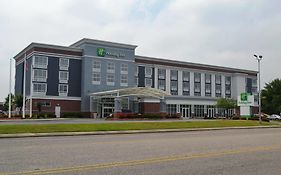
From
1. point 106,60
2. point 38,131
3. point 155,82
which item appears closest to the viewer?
point 38,131

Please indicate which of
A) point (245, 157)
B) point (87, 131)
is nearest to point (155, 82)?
point (87, 131)

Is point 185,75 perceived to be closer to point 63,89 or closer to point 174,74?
point 174,74

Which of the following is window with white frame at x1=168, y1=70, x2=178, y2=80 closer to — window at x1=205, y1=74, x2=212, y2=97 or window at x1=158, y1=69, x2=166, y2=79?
window at x1=158, y1=69, x2=166, y2=79

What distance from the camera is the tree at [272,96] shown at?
90312 mm

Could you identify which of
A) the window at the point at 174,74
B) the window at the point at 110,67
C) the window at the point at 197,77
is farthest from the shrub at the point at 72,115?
the window at the point at 197,77

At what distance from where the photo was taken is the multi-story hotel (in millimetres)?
64688

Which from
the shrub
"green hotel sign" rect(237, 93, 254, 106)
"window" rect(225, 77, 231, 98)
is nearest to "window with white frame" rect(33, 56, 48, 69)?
the shrub

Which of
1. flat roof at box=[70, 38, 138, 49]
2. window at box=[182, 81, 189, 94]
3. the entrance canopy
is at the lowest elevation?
the entrance canopy

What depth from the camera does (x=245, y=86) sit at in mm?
95312

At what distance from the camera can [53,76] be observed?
66.7 metres

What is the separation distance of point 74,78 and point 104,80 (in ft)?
18.3

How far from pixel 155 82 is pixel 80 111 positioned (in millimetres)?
19583

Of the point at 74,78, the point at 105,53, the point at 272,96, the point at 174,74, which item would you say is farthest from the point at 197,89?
the point at 74,78

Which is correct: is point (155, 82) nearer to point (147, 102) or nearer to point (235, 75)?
point (147, 102)
